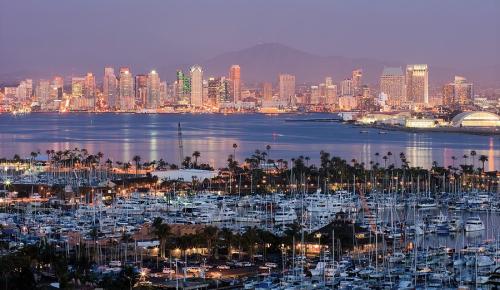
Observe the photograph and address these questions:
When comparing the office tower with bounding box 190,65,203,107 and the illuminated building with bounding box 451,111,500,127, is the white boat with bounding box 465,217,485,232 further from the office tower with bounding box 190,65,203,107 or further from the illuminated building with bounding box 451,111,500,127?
the office tower with bounding box 190,65,203,107

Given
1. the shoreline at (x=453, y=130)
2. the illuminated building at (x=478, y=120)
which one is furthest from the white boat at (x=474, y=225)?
the illuminated building at (x=478, y=120)

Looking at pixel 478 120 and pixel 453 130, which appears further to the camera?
pixel 478 120

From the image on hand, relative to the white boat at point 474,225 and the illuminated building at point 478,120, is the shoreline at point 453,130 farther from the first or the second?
the white boat at point 474,225

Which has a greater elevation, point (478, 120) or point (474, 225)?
point (478, 120)

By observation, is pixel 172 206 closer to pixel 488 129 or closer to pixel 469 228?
pixel 469 228

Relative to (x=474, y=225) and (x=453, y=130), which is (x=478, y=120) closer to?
(x=453, y=130)

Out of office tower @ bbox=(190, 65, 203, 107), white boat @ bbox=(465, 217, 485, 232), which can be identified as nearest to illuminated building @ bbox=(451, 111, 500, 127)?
white boat @ bbox=(465, 217, 485, 232)

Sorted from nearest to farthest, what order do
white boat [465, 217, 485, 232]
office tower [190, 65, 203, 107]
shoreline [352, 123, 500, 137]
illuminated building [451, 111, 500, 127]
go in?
1. white boat [465, 217, 485, 232]
2. shoreline [352, 123, 500, 137]
3. illuminated building [451, 111, 500, 127]
4. office tower [190, 65, 203, 107]

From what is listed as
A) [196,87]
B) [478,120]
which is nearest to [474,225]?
[478,120]
